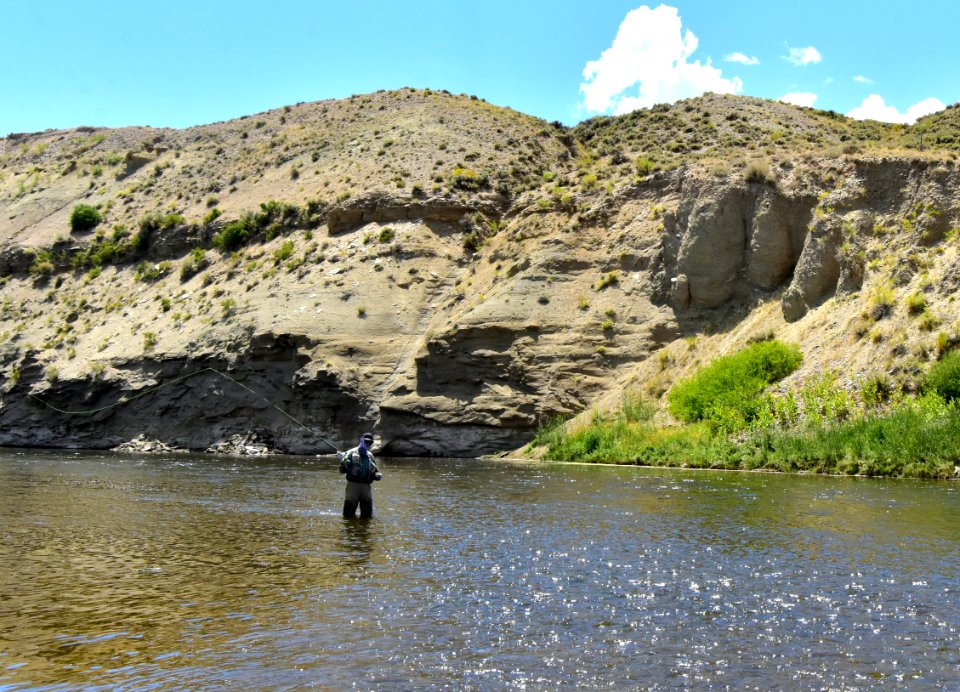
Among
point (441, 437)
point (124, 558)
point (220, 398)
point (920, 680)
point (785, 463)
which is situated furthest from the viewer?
point (220, 398)

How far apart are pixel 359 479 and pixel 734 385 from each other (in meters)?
18.2

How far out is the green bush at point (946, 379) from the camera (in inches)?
929

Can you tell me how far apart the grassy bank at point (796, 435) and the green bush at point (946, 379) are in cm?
10

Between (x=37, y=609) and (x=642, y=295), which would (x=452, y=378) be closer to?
(x=642, y=295)

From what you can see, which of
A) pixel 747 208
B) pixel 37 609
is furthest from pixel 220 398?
pixel 37 609

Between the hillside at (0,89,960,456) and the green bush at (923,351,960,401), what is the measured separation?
3.49 feet

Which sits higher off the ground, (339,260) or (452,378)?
(339,260)

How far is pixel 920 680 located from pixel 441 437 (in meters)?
31.3

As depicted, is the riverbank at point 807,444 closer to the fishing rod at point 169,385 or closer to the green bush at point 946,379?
the green bush at point 946,379

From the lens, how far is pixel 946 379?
23.9 meters

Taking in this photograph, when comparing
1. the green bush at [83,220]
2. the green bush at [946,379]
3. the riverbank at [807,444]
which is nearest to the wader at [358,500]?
the riverbank at [807,444]

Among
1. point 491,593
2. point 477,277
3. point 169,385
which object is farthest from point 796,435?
point 169,385

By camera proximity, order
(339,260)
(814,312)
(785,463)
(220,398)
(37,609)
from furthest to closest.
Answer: (339,260)
(220,398)
(814,312)
(785,463)
(37,609)

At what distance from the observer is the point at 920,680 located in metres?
6.76
